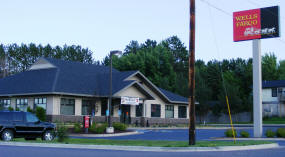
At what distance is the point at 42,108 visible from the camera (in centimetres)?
3734

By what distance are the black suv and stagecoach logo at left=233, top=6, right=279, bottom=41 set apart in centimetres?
1489

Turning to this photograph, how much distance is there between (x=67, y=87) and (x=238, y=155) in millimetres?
27065

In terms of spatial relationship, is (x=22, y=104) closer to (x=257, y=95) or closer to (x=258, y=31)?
(x=257, y=95)

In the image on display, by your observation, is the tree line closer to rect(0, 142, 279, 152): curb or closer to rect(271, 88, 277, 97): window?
rect(271, 88, 277, 97): window

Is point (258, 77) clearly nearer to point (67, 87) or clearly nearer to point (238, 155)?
point (238, 155)

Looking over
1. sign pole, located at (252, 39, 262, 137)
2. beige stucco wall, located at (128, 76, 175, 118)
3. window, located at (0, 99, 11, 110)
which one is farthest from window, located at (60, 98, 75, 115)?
sign pole, located at (252, 39, 262, 137)

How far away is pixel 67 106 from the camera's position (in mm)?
39656

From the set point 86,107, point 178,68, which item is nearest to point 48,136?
point 86,107

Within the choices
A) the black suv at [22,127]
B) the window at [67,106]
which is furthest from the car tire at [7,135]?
the window at [67,106]

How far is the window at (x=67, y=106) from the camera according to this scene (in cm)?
3910

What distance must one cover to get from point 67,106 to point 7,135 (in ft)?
57.2

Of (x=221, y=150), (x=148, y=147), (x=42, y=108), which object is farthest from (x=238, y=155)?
(x=42, y=108)

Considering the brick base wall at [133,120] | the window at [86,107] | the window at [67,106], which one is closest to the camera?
the brick base wall at [133,120]

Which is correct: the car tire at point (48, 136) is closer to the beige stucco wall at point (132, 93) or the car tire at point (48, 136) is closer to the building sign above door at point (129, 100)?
the building sign above door at point (129, 100)
